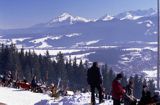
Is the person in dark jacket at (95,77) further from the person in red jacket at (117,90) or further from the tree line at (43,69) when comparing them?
the tree line at (43,69)

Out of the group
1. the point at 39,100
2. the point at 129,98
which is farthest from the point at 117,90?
the point at 39,100

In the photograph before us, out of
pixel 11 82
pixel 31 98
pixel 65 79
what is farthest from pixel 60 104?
pixel 65 79

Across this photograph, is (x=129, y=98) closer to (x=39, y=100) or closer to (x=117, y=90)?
(x=117, y=90)

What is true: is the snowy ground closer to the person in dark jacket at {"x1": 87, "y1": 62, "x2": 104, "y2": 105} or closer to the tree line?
the person in dark jacket at {"x1": 87, "y1": 62, "x2": 104, "y2": 105}

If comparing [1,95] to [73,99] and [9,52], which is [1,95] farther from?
[9,52]

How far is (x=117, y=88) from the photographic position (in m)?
19.6

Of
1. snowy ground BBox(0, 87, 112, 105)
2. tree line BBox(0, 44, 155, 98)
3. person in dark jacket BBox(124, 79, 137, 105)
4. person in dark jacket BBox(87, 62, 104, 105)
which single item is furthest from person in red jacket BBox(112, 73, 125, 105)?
tree line BBox(0, 44, 155, 98)

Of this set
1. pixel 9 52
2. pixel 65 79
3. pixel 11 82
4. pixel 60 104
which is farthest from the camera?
pixel 65 79

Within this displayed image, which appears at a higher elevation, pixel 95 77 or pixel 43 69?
pixel 95 77

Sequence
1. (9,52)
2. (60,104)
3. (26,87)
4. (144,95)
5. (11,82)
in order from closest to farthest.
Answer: (144,95)
(60,104)
(26,87)
(11,82)
(9,52)

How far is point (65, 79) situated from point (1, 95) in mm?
109247

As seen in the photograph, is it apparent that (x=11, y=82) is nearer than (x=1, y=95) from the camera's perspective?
No

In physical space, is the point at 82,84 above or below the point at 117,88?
below

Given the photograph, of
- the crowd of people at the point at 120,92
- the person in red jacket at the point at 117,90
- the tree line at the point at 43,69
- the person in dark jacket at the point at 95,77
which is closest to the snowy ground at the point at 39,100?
the person in dark jacket at the point at 95,77
